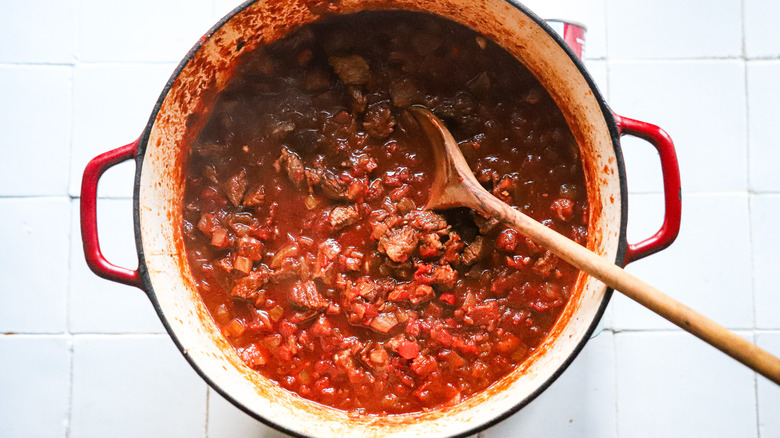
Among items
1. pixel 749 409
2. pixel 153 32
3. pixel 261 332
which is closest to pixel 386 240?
pixel 261 332

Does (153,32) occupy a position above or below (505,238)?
above

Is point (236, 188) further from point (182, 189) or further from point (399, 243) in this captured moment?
point (399, 243)

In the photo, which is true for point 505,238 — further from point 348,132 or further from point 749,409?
point 749,409

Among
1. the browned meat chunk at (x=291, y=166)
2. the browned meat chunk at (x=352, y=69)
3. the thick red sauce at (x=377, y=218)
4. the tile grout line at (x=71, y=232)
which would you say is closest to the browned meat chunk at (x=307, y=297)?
the thick red sauce at (x=377, y=218)

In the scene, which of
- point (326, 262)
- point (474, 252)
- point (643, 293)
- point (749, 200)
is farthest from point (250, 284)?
point (749, 200)

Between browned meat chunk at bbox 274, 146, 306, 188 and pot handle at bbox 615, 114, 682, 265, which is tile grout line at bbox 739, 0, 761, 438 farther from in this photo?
browned meat chunk at bbox 274, 146, 306, 188

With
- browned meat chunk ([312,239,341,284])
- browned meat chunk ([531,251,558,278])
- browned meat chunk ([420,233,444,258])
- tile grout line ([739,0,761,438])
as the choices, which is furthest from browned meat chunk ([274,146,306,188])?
tile grout line ([739,0,761,438])

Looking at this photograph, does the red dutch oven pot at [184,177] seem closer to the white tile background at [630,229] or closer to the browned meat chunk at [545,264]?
the browned meat chunk at [545,264]
